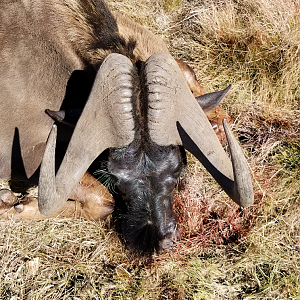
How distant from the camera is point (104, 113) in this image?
3.36 meters

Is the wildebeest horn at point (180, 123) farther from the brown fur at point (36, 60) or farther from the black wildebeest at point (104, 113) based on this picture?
the brown fur at point (36, 60)

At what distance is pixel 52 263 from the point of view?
4906 millimetres

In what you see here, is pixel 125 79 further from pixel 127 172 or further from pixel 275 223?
pixel 275 223

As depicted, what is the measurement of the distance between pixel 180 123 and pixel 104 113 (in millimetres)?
684

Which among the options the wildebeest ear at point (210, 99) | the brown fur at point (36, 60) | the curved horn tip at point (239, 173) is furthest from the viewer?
the brown fur at point (36, 60)

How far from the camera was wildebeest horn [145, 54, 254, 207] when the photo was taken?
10.7 ft

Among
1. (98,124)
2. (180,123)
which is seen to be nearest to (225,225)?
(180,123)

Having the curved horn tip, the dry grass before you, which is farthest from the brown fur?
the curved horn tip

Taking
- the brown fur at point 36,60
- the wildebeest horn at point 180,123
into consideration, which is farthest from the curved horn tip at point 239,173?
the brown fur at point 36,60

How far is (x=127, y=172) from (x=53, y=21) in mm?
2018

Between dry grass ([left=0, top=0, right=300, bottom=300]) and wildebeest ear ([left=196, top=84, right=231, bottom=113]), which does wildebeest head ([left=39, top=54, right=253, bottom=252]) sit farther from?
dry grass ([left=0, top=0, right=300, bottom=300])

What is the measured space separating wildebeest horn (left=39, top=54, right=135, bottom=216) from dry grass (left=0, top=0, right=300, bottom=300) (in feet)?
4.34

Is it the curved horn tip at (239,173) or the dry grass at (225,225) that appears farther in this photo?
the dry grass at (225,225)

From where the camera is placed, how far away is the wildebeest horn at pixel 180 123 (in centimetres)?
328
